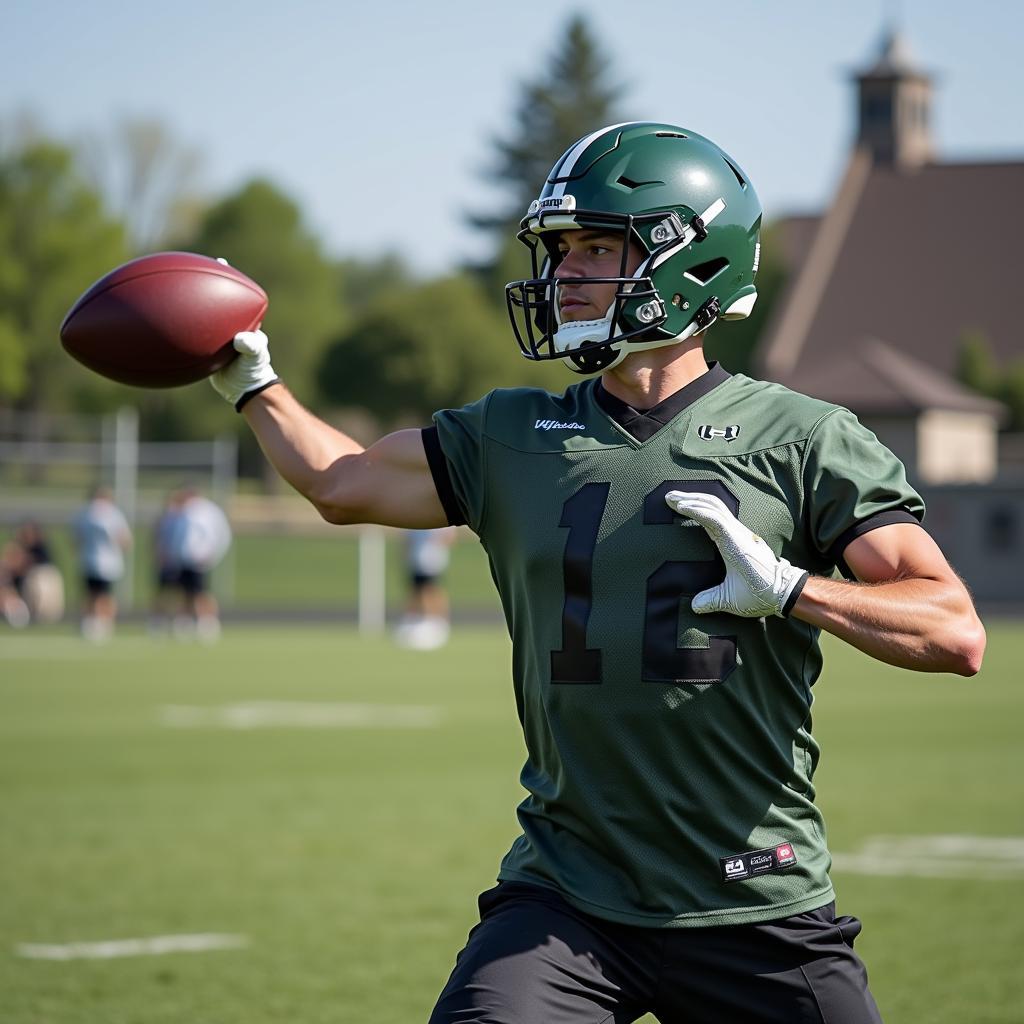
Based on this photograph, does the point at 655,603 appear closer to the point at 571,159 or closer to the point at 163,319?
the point at 571,159

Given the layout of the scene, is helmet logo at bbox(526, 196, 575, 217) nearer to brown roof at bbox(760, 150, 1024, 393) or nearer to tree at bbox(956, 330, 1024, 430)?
tree at bbox(956, 330, 1024, 430)

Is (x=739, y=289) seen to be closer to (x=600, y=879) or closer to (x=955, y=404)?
(x=600, y=879)

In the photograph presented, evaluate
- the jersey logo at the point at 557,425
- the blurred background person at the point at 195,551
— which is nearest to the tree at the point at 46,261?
the blurred background person at the point at 195,551

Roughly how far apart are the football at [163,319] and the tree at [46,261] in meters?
54.6

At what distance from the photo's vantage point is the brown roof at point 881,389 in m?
48.4

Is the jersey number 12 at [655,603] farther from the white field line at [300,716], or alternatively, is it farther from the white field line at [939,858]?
the white field line at [300,716]

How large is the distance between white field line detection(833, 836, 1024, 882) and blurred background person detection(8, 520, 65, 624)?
22.3 meters

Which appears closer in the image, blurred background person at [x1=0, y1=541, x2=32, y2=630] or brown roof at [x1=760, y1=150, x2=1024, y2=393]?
blurred background person at [x1=0, y1=541, x2=32, y2=630]

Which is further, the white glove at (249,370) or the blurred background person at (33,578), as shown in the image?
the blurred background person at (33,578)

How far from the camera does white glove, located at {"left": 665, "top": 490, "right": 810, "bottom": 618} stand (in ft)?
11.5

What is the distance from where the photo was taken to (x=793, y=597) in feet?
11.6

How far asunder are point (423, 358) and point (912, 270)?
21.2m

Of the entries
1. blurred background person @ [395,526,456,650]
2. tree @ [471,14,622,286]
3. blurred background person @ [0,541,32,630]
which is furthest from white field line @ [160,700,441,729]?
tree @ [471,14,622,286]

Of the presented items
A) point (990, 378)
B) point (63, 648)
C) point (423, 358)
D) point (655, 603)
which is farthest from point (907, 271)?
point (655, 603)
